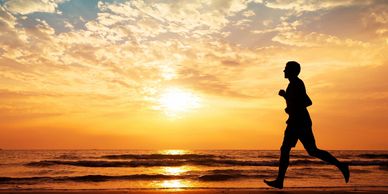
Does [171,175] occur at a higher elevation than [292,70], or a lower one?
lower

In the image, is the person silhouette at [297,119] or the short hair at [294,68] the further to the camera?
the short hair at [294,68]

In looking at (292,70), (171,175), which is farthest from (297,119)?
(171,175)

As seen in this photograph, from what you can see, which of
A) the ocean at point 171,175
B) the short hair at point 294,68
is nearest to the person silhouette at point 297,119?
the short hair at point 294,68

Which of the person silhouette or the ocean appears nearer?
the person silhouette

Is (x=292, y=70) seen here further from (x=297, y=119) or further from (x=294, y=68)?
(x=297, y=119)

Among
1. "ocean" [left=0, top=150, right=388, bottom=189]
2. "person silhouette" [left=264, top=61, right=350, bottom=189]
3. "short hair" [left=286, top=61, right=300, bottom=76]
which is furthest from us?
"ocean" [left=0, top=150, right=388, bottom=189]

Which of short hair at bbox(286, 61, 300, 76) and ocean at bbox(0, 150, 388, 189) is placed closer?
short hair at bbox(286, 61, 300, 76)

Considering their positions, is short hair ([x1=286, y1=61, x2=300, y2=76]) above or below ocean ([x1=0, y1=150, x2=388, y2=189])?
above

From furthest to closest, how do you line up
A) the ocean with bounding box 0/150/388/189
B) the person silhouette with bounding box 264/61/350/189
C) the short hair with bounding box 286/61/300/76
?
1. the ocean with bounding box 0/150/388/189
2. the short hair with bounding box 286/61/300/76
3. the person silhouette with bounding box 264/61/350/189

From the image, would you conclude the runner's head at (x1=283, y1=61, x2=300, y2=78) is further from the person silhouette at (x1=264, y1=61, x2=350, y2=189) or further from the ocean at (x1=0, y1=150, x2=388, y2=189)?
the ocean at (x1=0, y1=150, x2=388, y2=189)

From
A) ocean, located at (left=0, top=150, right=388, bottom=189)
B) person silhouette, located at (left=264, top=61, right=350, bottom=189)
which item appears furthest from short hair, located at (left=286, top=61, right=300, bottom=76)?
ocean, located at (left=0, top=150, right=388, bottom=189)

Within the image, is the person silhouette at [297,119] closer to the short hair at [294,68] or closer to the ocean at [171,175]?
the short hair at [294,68]

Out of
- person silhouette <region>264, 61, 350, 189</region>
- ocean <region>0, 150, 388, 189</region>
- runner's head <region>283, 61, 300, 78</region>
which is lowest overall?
ocean <region>0, 150, 388, 189</region>

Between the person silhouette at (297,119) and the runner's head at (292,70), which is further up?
the runner's head at (292,70)
